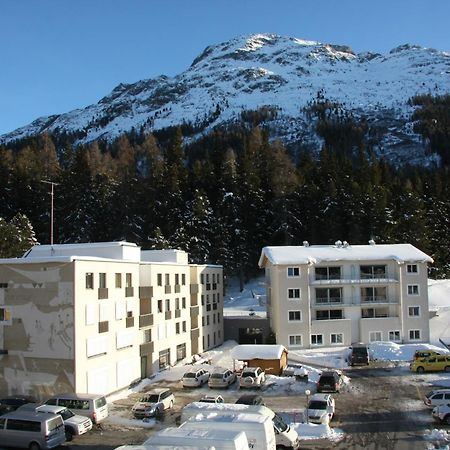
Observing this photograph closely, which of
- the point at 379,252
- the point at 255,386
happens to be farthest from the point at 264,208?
the point at 255,386

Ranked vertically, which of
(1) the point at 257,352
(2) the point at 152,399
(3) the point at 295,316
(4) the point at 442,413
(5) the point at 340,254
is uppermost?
(5) the point at 340,254

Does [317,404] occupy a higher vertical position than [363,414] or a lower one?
higher

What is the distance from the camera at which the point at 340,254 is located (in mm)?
53875

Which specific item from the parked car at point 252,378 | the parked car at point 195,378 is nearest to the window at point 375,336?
the parked car at point 252,378

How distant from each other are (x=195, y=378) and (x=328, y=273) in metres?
20.7

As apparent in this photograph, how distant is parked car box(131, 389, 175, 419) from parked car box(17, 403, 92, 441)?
336 cm

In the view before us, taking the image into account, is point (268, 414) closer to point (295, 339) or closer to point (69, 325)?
point (69, 325)

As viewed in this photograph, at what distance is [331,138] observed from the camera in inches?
7431

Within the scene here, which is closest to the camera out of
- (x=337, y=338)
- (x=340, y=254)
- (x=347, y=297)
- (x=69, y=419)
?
(x=69, y=419)

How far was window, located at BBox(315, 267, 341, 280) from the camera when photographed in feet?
175

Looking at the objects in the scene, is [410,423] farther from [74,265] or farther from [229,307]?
[229,307]

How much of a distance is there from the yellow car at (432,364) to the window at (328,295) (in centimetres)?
1207

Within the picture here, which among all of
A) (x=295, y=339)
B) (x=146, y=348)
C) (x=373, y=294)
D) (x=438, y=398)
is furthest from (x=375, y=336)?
(x=146, y=348)

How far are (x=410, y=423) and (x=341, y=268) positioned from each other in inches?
1025
